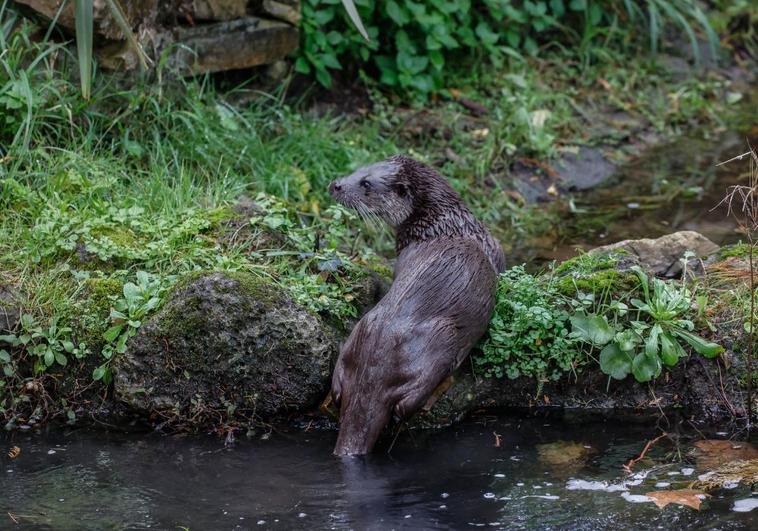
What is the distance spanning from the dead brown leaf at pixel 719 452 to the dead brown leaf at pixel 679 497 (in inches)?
10.5

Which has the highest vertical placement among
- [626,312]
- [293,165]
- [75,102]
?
[75,102]

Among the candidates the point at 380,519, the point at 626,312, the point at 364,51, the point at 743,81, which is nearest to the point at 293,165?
the point at 364,51

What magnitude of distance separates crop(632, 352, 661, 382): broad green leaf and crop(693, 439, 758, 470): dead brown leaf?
365 mm

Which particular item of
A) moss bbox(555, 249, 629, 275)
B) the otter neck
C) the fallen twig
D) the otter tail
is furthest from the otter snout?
the fallen twig

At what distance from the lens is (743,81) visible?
9.56 m

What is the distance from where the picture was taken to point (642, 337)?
4.62m

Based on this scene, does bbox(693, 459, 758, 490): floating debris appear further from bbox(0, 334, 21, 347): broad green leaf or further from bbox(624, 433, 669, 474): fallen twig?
bbox(0, 334, 21, 347): broad green leaf

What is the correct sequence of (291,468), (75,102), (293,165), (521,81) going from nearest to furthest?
(291,468) → (75,102) → (293,165) → (521,81)

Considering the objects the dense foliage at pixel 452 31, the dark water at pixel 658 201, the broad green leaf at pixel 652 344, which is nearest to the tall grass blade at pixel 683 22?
the dense foliage at pixel 452 31

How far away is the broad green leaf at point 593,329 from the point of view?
181 inches

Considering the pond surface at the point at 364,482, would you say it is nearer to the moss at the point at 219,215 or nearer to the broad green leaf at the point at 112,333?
the broad green leaf at the point at 112,333

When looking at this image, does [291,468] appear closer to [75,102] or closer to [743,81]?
[75,102]

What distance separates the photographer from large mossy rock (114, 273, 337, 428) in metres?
4.53

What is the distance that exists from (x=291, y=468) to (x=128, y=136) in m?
2.79
